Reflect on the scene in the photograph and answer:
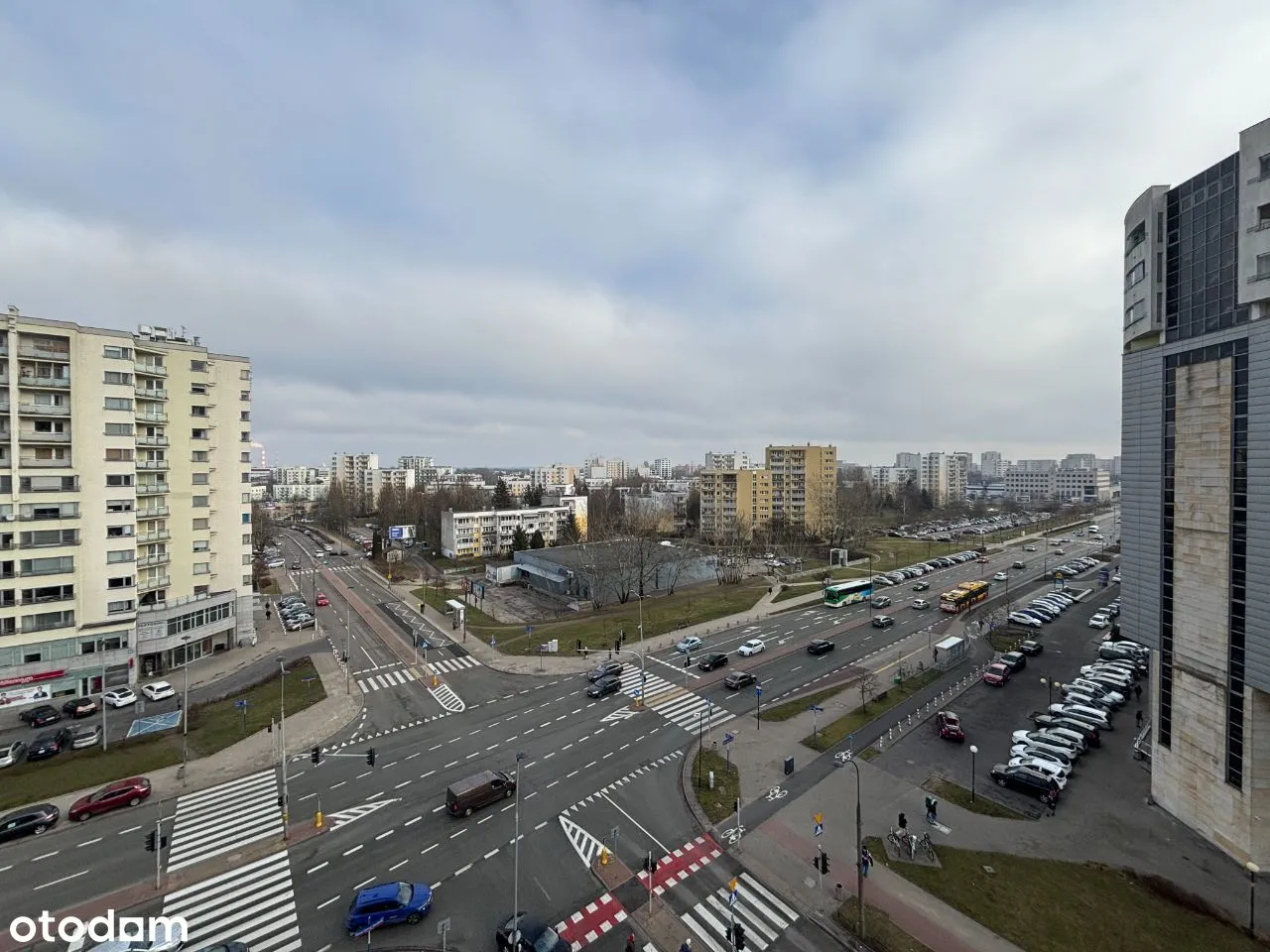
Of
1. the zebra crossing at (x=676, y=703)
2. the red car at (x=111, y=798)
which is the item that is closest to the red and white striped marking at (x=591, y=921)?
the zebra crossing at (x=676, y=703)

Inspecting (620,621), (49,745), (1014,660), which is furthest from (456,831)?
(1014,660)

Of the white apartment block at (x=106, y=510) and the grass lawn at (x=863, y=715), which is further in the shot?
the white apartment block at (x=106, y=510)

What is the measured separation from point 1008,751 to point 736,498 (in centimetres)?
8713

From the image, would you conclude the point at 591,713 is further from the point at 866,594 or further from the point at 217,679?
the point at 866,594

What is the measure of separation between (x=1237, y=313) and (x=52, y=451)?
71081 mm

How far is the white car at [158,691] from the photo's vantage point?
Answer: 38.4 meters

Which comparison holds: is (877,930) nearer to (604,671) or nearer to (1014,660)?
(604,671)

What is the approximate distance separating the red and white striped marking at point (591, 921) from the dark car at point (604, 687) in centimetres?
1837

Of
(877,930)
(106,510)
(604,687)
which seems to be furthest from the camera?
(106,510)

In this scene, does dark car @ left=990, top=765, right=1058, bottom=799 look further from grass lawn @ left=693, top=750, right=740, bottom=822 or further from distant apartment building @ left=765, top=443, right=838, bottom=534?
distant apartment building @ left=765, top=443, right=838, bottom=534

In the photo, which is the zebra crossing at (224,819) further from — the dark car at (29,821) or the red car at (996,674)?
the red car at (996,674)

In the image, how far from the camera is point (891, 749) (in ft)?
100

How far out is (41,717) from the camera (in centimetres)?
3453

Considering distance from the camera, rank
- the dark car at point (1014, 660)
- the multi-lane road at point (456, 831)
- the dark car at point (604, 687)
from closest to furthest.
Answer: the multi-lane road at point (456, 831) < the dark car at point (604, 687) < the dark car at point (1014, 660)
